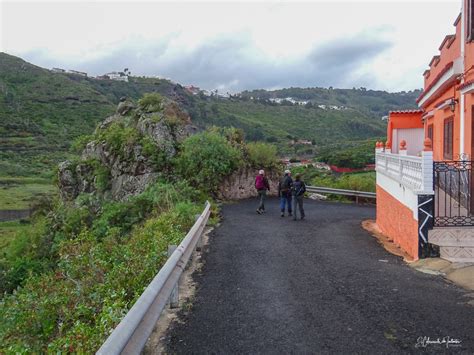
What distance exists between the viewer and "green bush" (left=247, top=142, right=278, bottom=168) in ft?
74.6

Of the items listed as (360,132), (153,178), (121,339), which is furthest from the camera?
(360,132)

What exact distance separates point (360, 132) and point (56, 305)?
3496 inches

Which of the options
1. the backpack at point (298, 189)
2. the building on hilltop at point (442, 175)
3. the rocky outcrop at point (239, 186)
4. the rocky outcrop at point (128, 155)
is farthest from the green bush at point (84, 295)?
the rocky outcrop at point (239, 186)

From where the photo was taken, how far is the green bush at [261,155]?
895 inches

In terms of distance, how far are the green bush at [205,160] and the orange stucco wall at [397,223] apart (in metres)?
8.31

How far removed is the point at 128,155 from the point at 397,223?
13.6 meters

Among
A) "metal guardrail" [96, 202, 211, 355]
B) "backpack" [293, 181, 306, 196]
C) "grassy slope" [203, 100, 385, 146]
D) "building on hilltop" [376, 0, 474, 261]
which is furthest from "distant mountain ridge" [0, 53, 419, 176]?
"metal guardrail" [96, 202, 211, 355]

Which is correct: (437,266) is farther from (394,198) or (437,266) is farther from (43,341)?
(43,341)

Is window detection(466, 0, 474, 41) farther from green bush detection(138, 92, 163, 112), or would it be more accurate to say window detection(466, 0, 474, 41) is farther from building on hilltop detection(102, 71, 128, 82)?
building on hilltop detection(102, 71, 128, 82)

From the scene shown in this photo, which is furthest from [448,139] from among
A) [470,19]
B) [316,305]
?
[316,305]

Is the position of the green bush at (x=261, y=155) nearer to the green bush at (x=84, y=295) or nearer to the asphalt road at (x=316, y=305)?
the green bush at (x=84, y=295)

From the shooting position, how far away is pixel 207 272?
25.1 ft

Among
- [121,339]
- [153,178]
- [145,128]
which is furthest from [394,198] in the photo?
[145,128]

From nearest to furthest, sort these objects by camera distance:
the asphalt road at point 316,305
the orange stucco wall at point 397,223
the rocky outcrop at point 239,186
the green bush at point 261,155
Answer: the asphalt road at point 316,305
the orange stucco wall at point 397,223
the rocky outcrop at point 239,186
the green bush at point 261,155
